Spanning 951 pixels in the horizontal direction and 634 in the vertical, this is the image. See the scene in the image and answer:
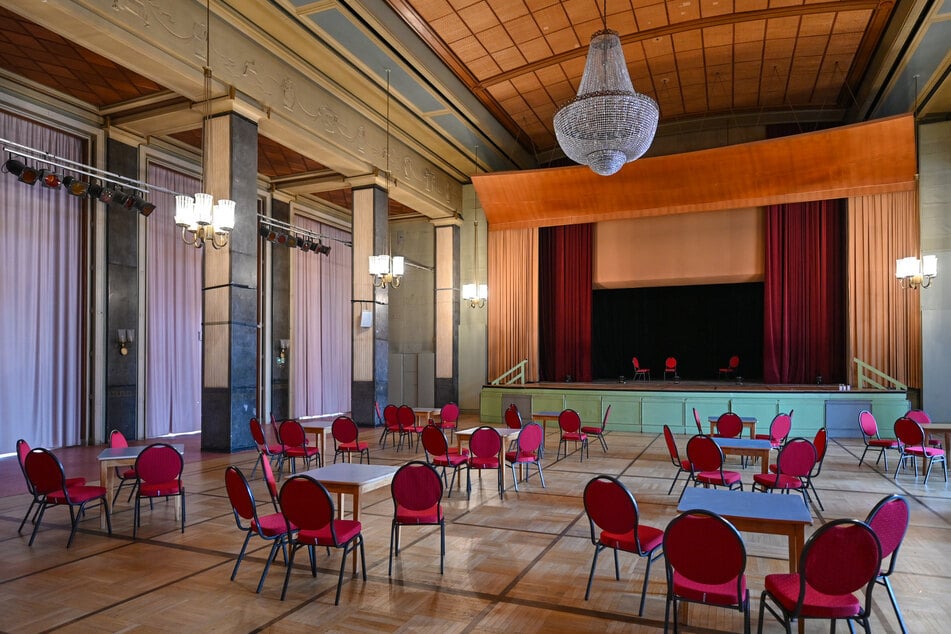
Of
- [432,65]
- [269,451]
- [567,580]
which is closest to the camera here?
[567,580]

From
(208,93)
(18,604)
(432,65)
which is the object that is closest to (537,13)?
(432,65)

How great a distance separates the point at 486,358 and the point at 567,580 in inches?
477

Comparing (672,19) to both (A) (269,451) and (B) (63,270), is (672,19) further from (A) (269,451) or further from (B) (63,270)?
(B) (63,270)

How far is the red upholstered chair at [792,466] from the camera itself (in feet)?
18.1

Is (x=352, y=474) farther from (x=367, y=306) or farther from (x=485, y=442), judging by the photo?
(x=367, y=306)

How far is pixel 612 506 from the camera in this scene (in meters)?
3.68

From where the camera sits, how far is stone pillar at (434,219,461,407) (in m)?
16.2

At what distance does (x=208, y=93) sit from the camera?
8742 millimetres

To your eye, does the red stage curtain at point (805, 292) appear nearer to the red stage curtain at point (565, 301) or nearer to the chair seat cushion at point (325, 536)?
the red stage curtain at point (565, 301)

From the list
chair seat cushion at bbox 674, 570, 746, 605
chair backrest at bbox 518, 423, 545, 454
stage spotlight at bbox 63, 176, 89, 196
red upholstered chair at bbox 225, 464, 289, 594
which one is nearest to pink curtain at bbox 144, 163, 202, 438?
stage spotlight at bbox 63, 176, 89, 196

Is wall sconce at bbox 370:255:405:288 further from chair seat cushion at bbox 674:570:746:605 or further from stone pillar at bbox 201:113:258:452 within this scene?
chair seat cushion at bbox 674:570:746:605

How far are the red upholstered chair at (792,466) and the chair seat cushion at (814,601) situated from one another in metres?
2.61

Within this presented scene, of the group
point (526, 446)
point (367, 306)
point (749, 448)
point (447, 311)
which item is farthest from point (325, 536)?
point (447, 311)

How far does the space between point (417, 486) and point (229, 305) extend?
607 cm
